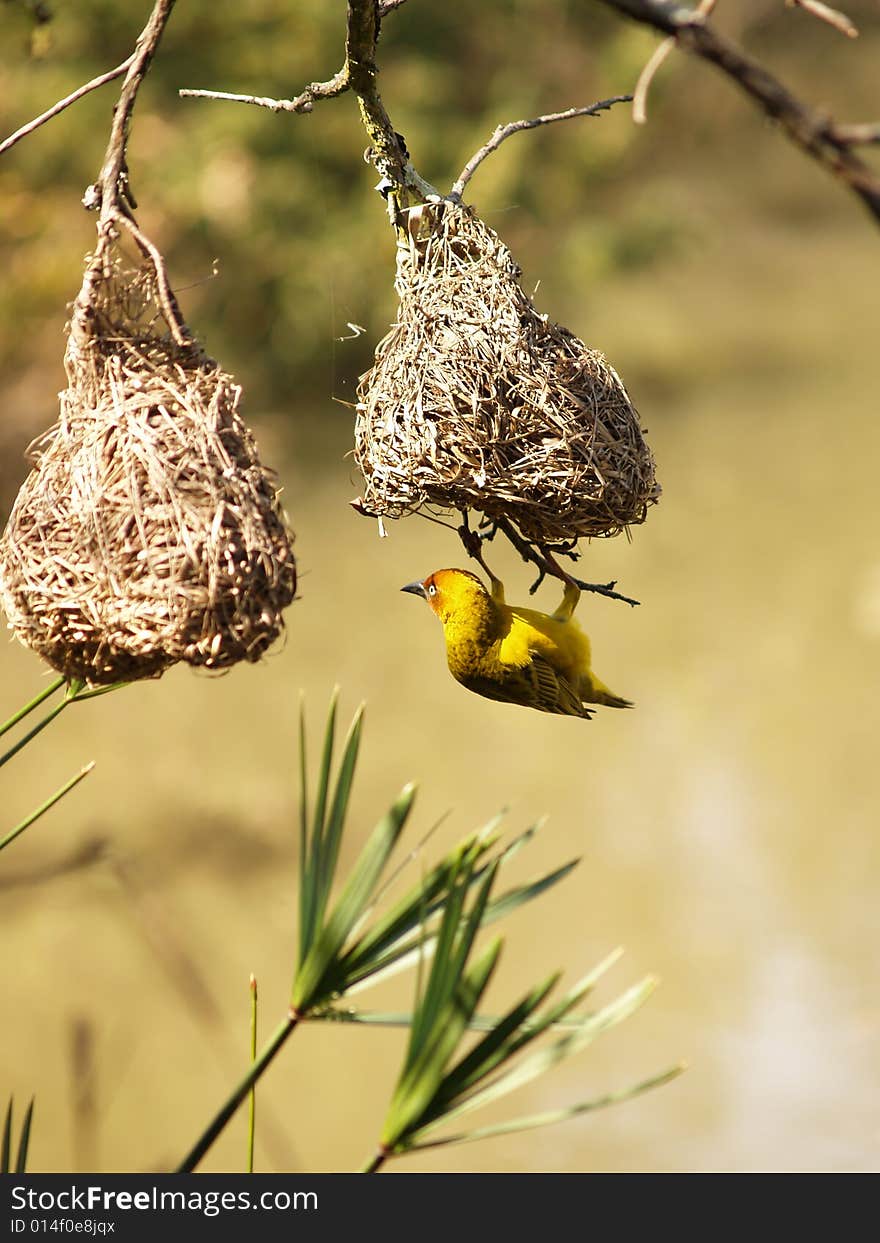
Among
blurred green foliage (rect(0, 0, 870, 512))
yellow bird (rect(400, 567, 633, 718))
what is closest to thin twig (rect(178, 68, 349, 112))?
yellow bird (rect(400, 567, 633, 718))

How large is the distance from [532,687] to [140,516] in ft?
2.18

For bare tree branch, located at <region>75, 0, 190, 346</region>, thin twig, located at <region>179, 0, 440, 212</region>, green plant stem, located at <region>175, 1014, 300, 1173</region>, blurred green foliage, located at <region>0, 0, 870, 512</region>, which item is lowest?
green plant stem, located at <region>175, 1014, 300, 1173</region>

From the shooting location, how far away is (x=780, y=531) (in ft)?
27.5

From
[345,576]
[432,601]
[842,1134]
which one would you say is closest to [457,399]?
[432,601]

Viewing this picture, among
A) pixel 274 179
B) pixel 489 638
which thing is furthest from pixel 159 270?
pixel 274 179

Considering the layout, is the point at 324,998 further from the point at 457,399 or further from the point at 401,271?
the point at 401,271

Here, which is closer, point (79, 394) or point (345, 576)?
point (79, 394)

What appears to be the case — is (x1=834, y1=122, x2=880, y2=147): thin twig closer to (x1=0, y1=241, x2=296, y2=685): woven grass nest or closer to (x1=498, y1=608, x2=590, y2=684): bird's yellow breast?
(x1=0, y1=241, x2=296, y2=685): woven grass nest

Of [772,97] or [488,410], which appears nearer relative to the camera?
[772,97]

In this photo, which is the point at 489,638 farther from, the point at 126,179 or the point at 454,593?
the point at 126,179

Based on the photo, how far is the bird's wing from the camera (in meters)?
1.88

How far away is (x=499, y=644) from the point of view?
1.90 meters

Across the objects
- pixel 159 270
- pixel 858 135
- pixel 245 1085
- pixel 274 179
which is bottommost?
pixel 245 1085

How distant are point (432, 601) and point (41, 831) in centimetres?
544
